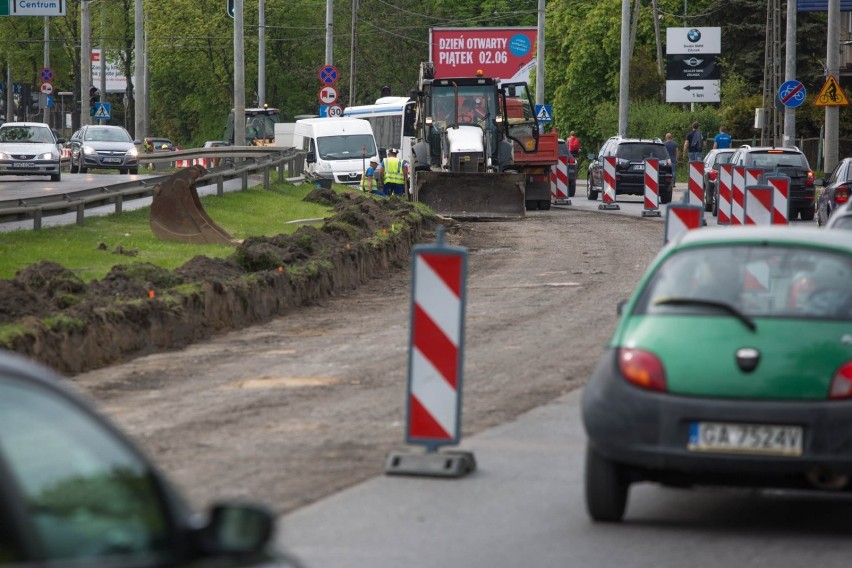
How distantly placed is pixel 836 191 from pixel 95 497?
2547 centimetres

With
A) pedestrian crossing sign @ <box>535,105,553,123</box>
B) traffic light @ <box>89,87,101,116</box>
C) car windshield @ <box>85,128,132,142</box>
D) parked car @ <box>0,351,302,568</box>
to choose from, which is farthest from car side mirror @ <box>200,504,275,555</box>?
traffic light @ <box>89,87,101,116</box>

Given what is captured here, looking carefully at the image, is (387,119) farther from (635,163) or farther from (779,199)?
(779,199)

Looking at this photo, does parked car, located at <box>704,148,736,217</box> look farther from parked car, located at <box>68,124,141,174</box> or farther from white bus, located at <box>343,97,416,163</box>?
parked car, located at <box>68,124,141,174</box>

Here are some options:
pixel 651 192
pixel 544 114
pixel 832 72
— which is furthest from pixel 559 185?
pixel 544 114

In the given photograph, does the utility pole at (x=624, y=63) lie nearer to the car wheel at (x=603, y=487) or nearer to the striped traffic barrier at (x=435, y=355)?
the striped traffic barrier at (x=435, y=355)

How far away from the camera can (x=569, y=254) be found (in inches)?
990

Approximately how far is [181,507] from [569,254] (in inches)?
864

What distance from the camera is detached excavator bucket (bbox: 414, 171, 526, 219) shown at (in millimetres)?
33438

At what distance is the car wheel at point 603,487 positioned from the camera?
737 centimetres

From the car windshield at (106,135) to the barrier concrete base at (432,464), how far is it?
41995 mm

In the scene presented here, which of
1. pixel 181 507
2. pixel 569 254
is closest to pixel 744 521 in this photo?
pixel 181 507

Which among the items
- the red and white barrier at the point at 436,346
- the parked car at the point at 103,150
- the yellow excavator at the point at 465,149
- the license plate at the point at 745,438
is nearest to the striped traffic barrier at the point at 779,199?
the yellow excavator at the point at 465,149

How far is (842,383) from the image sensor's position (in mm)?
7070

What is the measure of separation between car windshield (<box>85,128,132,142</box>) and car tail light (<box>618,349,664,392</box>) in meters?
43.5
